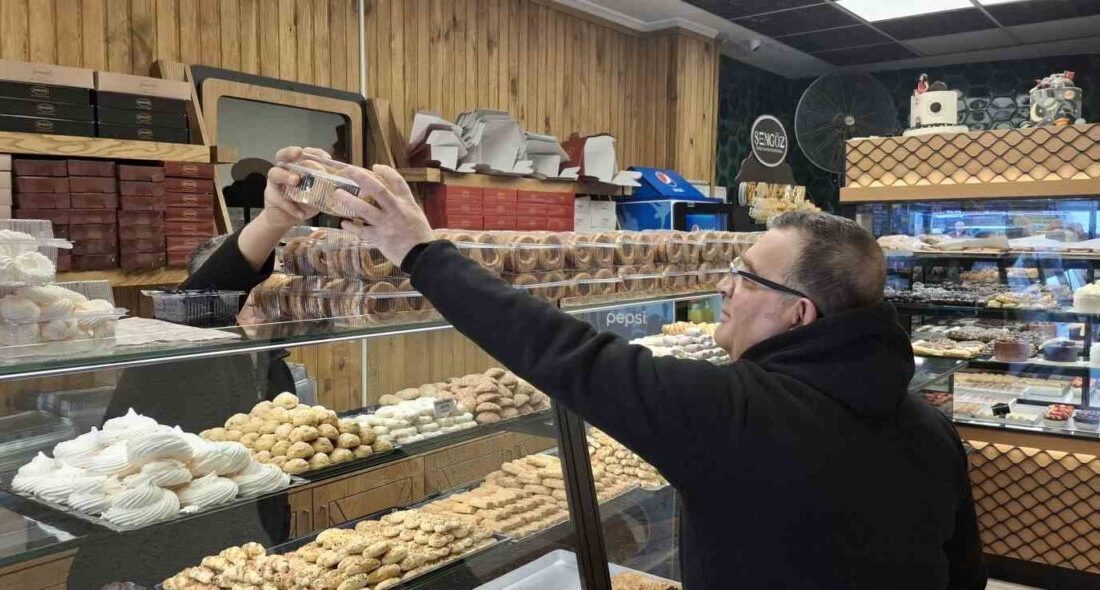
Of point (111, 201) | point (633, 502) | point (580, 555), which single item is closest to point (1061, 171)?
point (633, 502)

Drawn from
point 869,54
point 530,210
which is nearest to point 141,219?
point 530,210

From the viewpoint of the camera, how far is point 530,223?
Answer: 550 cm

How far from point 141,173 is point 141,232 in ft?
0.78

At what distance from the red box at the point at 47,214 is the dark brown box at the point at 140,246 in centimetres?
23

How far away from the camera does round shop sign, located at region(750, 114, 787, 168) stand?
23.8 feet

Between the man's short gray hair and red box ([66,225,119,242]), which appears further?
red box ([66,225,119,242])

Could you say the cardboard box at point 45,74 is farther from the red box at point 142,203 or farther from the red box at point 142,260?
the red box at point 142,260

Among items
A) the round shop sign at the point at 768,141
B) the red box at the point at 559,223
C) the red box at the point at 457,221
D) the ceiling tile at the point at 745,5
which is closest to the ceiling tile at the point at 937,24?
the ceiling tile at the point at 745,5

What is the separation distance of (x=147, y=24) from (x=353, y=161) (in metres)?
1.26

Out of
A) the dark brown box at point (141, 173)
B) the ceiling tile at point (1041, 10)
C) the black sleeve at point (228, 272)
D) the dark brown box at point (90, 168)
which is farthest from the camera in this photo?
the ceiling tile at point (1041, 10)

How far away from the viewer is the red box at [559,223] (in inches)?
223

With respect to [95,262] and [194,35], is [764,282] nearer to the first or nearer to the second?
[95,262]

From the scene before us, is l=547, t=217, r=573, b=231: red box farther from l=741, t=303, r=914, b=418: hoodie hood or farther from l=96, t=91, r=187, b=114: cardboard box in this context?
l=741, t=303, r=914, b=418: hoodie hood

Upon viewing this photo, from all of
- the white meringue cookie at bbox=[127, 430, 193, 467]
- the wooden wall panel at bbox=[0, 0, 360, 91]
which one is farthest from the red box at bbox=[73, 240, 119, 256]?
the white meringue cookie at bbox=[127, 430, 193, 467]
